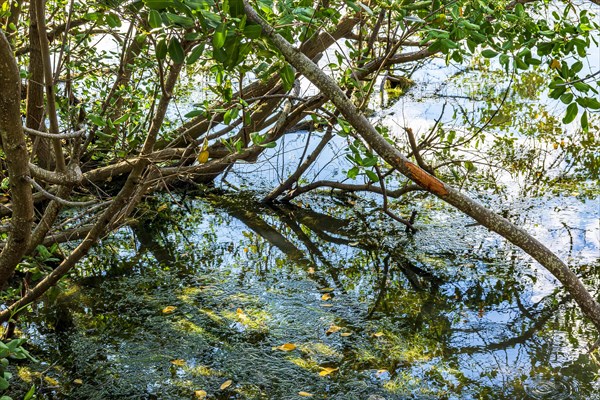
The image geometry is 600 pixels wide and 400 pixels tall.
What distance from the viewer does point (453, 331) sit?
4.64 m

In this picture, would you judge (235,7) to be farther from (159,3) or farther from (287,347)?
(287,347)

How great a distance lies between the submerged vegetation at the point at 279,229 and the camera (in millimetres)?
2625

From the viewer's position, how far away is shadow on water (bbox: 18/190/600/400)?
13.3 feet

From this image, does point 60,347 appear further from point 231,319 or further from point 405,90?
point 405,90

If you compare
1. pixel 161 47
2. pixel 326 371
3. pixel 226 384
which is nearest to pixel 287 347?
pixel 326 371

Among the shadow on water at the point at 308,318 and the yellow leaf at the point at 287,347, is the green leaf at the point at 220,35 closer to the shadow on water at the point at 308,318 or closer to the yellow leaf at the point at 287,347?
the shadow on water at the point at 308,318

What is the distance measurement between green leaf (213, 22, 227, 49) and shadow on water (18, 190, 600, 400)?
252 cm

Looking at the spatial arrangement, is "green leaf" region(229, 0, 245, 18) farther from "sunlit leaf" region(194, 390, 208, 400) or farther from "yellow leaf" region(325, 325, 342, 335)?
"yellow leaf" region(325, 325, 342, 335)

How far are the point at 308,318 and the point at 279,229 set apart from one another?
173 cm

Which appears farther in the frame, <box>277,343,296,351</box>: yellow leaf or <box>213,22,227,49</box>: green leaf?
<box>277,343,296,351</box>: yellow leaf

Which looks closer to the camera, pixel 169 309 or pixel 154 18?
pixel 154 18

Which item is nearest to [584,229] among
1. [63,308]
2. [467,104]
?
[467,104]

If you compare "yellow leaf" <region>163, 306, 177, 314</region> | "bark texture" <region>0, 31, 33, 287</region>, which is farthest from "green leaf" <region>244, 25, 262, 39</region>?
"yellow leaf" <region>163, 306, 177, 314</region>

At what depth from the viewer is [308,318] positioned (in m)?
4.72
